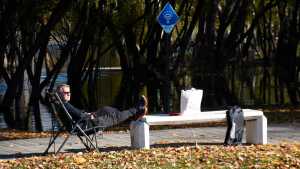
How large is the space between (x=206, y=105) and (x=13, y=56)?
1037 centimetres

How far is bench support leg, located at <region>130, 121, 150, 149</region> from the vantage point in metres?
11.7

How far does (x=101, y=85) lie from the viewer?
35562mm

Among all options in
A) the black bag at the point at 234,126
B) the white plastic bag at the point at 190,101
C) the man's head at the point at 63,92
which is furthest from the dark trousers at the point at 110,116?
the black bag at the point at 234,126

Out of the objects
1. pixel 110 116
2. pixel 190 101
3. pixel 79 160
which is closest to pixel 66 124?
pixel 110 116

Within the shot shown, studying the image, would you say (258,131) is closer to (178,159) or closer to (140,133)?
(140,133)

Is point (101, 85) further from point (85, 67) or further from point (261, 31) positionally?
point (261, 31)

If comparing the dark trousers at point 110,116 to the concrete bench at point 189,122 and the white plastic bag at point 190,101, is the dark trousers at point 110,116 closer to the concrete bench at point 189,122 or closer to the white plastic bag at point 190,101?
the concrete bench at point 189,122

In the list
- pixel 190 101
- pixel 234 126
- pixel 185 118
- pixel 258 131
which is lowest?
pixel 258 131

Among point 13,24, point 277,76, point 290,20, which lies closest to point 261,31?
point 290,20

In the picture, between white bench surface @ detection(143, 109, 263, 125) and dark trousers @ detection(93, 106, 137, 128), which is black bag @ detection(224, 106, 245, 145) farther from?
dark trousers @ detection(93, 106, 137, 128)

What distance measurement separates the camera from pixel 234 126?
12156mm

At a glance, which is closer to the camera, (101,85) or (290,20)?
(290,20)

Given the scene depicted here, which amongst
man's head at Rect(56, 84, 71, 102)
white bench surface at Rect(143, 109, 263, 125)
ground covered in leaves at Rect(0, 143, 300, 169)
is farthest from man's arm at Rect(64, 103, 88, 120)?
white bench surface at Rect(143, 109, 263, 125)

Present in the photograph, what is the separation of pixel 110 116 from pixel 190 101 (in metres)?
1.41
